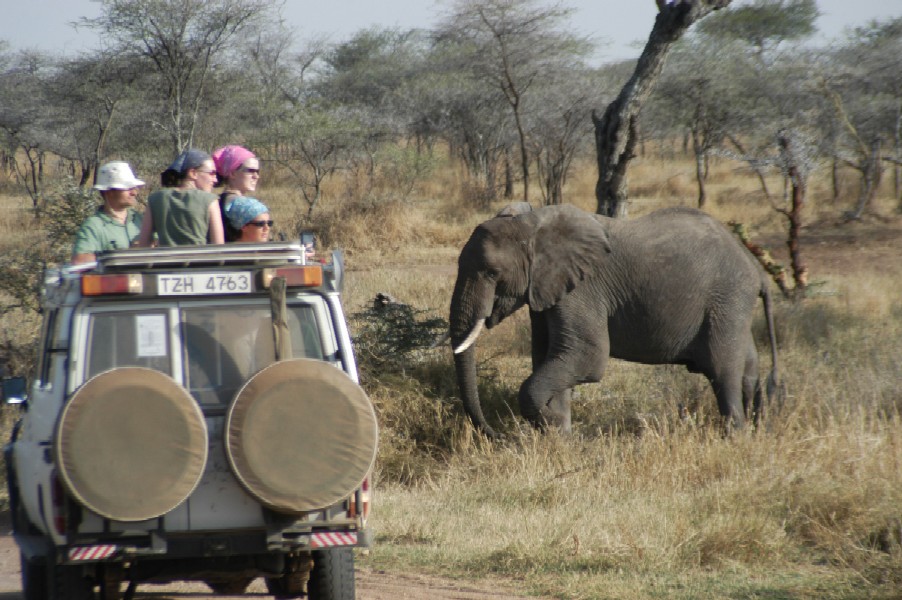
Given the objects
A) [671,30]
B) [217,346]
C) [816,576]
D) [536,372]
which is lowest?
[816,576]

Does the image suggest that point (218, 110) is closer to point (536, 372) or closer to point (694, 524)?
point (536, 372)

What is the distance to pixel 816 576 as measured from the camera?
5297 millimetres

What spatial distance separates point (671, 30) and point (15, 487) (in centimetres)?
792

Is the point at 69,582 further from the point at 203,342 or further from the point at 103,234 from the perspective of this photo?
the point at 103,234

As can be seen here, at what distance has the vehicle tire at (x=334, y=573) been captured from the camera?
14.3ft

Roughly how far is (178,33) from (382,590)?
16.2 meters

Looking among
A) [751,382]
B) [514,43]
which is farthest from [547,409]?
[514,43]

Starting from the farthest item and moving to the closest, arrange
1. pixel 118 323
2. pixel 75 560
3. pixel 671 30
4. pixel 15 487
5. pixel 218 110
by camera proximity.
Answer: pixel 218 110 → pixel 671 30 → pixel 15 487 → pixel 118 323 → pixel 75 560

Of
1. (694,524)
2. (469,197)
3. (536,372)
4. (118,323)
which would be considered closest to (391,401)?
(536,372)

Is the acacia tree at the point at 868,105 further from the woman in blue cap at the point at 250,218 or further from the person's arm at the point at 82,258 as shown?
the person's arm at the point at 82,258

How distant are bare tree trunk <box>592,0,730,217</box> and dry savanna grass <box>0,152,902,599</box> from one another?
1.76 m

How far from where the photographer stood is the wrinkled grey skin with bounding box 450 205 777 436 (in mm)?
8148

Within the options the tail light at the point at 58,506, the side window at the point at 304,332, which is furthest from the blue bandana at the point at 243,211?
the tail light at the point at 58,506

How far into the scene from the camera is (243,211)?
5469mm
